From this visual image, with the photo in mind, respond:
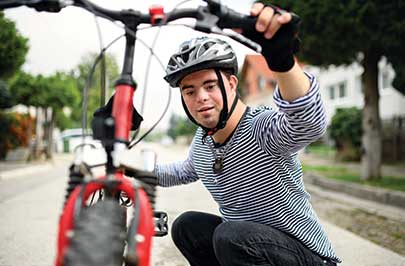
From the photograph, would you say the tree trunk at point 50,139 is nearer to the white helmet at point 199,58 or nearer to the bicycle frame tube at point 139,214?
the white helmet at point 199,58

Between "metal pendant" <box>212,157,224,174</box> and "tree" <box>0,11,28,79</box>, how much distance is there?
7712mm

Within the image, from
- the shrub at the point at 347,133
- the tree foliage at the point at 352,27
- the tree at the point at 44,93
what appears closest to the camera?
the tree foliage at the point at 352,27

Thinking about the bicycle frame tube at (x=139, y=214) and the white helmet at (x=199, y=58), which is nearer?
the bicycle frame tube at (x=139, y=214)

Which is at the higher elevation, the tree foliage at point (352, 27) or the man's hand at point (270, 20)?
the tree foliage at point (352, 27)

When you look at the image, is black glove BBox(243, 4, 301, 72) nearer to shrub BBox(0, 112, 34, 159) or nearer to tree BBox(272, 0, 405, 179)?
tree BBox(272, 0, 405, 179)

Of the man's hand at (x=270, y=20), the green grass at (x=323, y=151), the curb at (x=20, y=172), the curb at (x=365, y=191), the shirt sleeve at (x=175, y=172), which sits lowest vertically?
the green grass at (x=323, y=151)

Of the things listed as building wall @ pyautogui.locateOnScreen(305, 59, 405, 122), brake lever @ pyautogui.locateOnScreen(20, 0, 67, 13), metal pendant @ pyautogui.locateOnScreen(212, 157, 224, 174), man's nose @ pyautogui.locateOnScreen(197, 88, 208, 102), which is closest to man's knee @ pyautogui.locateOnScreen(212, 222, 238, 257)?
metal pendant @ pyautogui.locateOnScreen(212, 157, 224, 174)

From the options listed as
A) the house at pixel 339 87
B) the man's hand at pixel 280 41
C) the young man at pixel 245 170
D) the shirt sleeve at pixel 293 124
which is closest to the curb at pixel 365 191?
the house at pixel 339 87

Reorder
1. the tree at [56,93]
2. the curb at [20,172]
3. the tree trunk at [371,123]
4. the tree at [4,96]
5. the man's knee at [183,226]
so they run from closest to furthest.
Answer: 1. the man's knee at [183,226]
2. the tree trunk at [371,123]
3. the curb at [20,172]
4. the tree at [4,96]
5. the tree at [56,93]

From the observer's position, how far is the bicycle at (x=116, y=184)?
116cm

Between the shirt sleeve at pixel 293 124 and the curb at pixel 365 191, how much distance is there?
16.1ft

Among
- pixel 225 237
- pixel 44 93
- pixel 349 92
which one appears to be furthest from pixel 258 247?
pixel 349 92

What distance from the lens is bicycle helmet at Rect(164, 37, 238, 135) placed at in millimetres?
1979

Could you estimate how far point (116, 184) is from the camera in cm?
132
